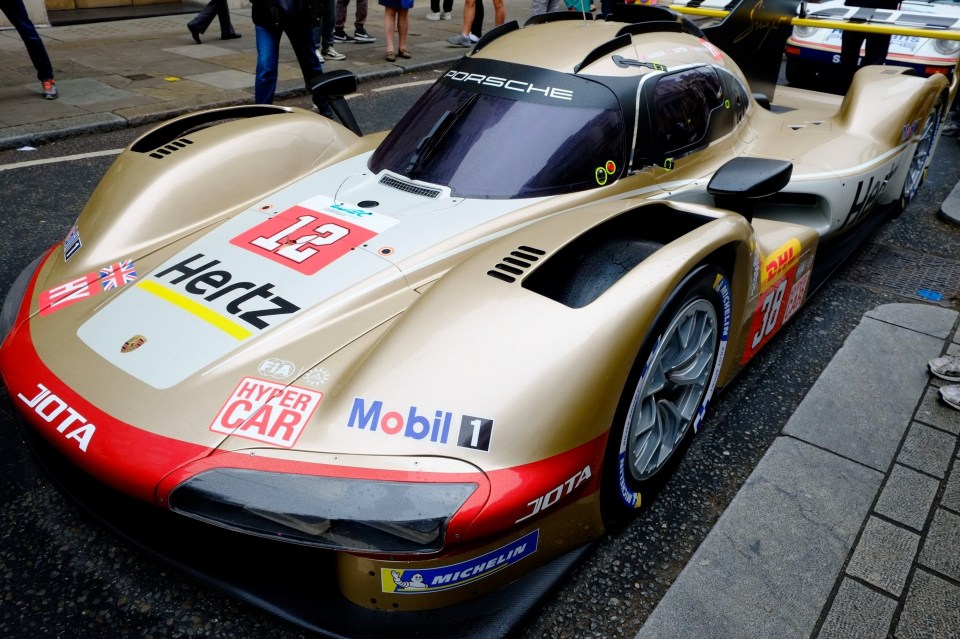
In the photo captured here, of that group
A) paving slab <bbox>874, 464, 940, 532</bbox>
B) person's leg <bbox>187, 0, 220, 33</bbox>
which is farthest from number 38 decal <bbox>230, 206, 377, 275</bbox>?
person's leg <bbox>187, 0, 220, 33</bbox>

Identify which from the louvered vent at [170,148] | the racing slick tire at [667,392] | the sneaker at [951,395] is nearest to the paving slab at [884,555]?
the racing slick tire at [667,392]

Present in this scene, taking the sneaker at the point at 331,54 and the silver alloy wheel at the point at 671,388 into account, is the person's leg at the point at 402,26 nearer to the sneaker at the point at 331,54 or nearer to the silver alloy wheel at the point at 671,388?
the sneaker at the point at 331,54

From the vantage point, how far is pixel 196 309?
2100mm

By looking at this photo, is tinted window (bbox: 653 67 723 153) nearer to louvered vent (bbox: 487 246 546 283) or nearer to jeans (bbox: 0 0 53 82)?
louvered vent (bbox: 487 246 546 283)

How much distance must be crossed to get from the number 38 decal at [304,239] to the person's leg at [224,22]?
7.35m

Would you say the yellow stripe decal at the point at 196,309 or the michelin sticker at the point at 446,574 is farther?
the yellow stripe decal at the point at 196,309

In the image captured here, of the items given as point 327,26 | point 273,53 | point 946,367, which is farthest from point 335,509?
point 327,26

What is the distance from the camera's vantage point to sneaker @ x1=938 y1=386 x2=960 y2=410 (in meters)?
2.79

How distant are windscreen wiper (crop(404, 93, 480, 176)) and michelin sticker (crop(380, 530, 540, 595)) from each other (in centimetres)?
149

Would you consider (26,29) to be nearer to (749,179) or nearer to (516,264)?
(516,264)

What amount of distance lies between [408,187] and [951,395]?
214cm

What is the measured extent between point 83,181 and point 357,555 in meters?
4.03

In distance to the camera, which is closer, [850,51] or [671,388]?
[671,388]

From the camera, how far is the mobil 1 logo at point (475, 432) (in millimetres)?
1665
